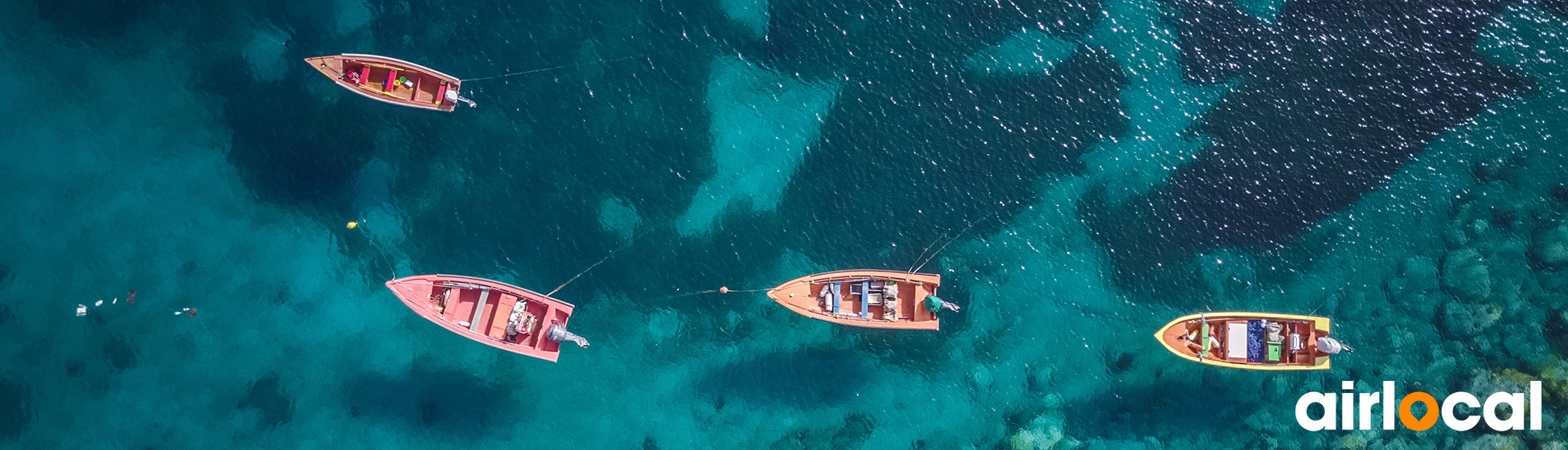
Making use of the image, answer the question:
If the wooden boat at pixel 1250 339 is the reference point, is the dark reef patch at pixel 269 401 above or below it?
below

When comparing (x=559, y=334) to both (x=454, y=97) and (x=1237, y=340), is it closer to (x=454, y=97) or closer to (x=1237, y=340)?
(x=454, y=97)

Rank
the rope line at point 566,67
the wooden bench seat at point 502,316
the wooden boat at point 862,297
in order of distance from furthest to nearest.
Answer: the rope line at point 566,67 → the wooden boat at point 862,297 → the wooden bench seat at point 502,316

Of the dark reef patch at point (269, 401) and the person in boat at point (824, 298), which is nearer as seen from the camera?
the person in boat at point (824, 298)

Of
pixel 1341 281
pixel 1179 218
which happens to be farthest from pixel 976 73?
pixel 1341 281

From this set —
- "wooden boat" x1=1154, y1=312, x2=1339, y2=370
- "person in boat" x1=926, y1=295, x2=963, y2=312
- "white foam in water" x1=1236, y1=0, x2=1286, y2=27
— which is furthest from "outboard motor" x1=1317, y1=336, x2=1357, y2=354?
"person in boat" x1=926, y1=295, x2=963, y2=312

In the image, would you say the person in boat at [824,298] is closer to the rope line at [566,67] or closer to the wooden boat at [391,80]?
the rope line at [566,67]

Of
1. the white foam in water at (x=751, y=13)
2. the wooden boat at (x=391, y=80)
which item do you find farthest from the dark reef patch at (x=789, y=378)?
the wooden boat at (x=391, y=80)

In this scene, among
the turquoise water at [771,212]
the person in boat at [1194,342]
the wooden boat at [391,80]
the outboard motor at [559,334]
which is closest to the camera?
the outboard motor at [559,334]

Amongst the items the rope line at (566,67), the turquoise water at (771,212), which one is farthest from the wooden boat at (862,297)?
the rope line at (566,67)

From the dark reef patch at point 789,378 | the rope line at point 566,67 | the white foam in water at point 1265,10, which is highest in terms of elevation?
the white foam in water at point 1265,10
